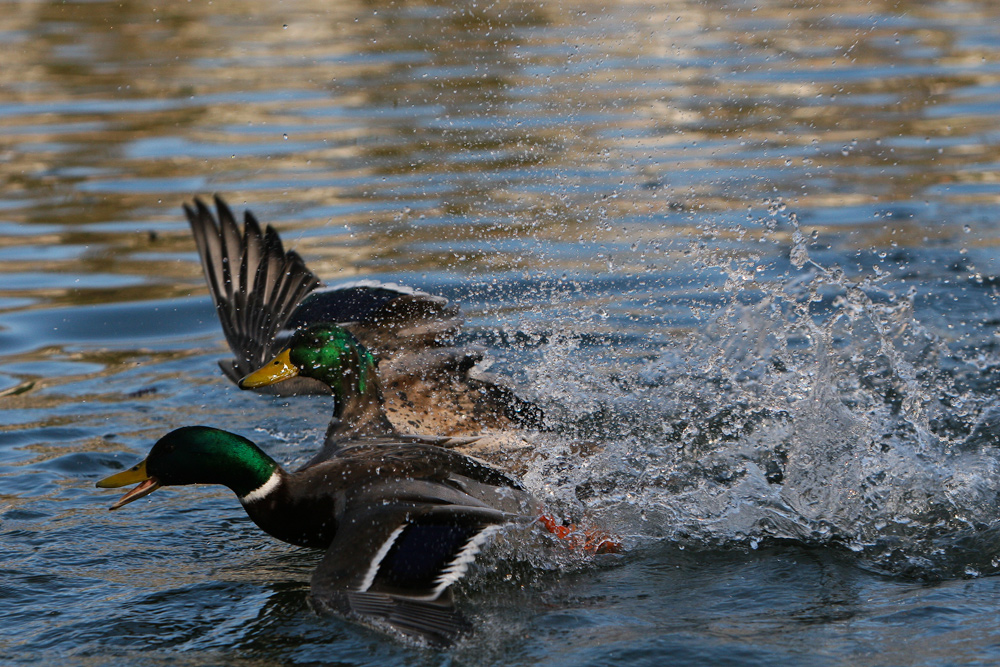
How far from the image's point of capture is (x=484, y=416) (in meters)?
5.19

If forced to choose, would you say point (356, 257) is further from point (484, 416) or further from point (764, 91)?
point (764, 91)

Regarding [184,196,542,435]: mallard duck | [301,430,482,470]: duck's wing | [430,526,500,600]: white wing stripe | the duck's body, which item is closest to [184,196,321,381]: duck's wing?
[184,196,542,435]: mallard duck

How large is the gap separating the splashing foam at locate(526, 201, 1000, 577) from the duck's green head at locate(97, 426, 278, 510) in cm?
104

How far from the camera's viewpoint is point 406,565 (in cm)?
369

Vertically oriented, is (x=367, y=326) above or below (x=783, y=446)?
above

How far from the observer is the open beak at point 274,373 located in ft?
15.4

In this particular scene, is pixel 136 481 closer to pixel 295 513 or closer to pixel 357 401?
pixel 295 513

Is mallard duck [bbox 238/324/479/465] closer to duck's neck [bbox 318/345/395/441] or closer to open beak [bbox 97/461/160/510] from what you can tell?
duck's neck [bbox 318/345/395/441]

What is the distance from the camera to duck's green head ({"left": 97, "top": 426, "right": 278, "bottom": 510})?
4172 millimetres

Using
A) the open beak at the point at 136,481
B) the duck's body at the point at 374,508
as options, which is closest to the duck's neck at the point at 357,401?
the duck's body at the point at 374,508

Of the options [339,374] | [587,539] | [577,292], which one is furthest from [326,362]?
[577,292]

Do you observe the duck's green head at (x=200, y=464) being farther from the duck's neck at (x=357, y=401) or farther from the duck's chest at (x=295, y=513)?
the duck's neck at (x=357, y=401)

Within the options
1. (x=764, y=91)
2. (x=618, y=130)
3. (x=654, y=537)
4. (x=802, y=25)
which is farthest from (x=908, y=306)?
(x=802, y=25)

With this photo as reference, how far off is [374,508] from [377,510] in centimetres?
3
